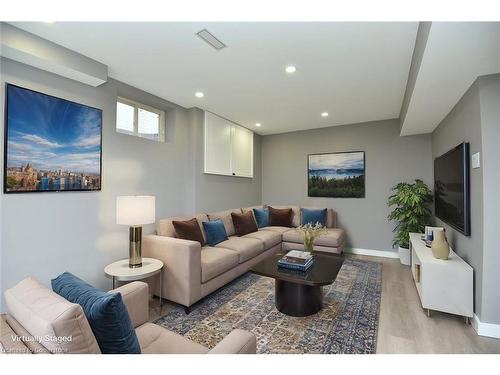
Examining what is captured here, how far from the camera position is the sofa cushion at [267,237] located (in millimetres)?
3738

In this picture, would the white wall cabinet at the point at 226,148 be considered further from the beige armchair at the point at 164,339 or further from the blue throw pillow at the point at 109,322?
the blue throw pillow at the point at 109,322

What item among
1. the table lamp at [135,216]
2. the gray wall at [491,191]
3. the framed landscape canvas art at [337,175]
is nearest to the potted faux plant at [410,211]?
the framed landscape canvas art at [337,175]

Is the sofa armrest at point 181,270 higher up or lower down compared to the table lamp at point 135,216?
lower down

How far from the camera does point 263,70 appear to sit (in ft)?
8.30

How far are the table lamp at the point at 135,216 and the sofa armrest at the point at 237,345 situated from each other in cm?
161

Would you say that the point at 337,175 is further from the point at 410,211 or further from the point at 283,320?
the point at 283,320

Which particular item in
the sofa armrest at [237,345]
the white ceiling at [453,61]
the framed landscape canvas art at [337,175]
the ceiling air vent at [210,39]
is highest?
the ceiling air vent at [210,39]

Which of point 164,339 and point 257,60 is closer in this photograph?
point 164,339

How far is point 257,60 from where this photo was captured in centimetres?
232

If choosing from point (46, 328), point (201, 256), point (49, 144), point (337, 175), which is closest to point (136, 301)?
point (46, 328)

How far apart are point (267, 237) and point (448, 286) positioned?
7.46 feet

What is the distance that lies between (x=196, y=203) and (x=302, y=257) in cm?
193

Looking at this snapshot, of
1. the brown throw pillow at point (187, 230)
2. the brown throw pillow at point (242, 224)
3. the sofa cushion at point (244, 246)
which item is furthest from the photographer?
the brown throw pillow at point (242, 224)

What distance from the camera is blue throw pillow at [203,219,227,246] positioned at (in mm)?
3285
